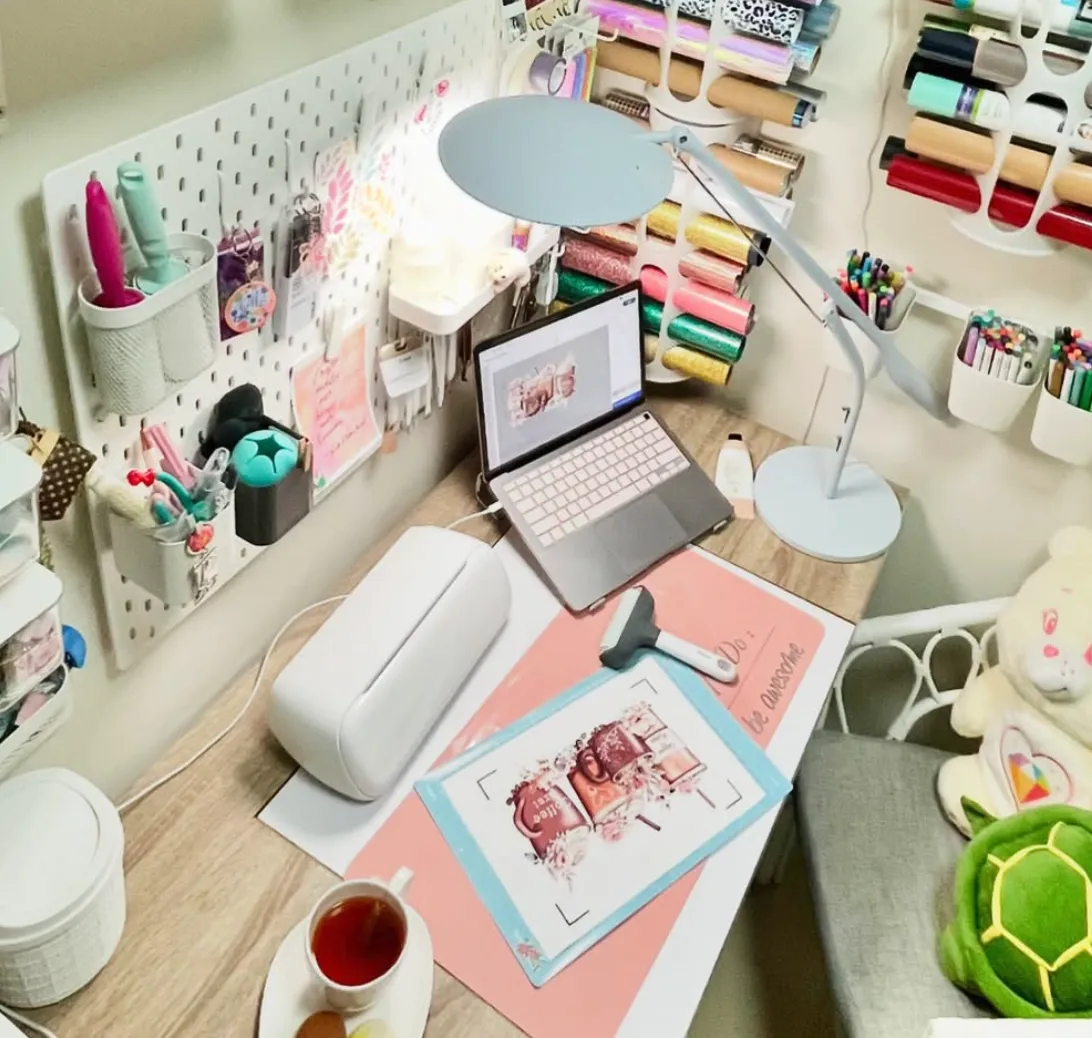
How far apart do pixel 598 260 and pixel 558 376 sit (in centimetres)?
20

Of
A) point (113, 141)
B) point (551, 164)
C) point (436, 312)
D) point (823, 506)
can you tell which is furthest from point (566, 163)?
point (823, 506)

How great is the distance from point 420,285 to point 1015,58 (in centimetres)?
67

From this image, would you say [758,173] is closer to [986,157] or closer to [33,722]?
[986,157]

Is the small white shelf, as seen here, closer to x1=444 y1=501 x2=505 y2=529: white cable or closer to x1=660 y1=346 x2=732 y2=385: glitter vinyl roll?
x1=444 y1=501 x2=505 y2=529: white cable

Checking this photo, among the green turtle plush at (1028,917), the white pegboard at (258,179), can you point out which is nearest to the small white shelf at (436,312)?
the white pegboard at (258,179)

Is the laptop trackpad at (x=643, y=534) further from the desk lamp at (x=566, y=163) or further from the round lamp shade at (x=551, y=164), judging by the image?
the round lamp shade at (x=551, y=164)

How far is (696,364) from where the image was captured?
1.43 m

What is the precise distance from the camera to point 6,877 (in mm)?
782

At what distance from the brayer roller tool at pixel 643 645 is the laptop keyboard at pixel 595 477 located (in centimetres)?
14

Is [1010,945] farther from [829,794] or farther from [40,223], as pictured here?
[40,223]

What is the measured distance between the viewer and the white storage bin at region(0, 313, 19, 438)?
64 cm

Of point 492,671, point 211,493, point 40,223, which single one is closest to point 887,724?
point 492,671

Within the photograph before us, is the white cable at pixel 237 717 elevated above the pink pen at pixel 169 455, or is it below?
below

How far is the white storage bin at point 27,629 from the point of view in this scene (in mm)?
691
